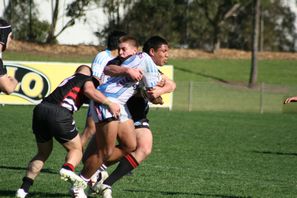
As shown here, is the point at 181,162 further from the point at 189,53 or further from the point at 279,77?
the point at 189,53

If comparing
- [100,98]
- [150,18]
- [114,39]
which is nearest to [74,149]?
[100,98]

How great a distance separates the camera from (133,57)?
26.7ft

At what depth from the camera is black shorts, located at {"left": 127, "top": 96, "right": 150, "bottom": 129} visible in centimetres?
904

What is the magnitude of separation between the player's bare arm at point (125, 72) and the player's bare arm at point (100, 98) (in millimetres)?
277

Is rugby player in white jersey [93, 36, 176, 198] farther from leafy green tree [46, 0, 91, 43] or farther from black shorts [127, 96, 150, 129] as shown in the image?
leafy green tree [46, 0, 91, 43]

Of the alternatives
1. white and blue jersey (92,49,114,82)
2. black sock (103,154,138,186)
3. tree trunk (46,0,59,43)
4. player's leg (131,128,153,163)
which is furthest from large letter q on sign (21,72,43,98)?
tree trunk (46,0,59,43)

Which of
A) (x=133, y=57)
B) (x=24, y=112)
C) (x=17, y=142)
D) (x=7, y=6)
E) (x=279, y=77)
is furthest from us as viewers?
(x=7, y=6)

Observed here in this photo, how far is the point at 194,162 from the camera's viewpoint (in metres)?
13.2

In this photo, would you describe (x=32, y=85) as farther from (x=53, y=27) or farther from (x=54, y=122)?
(x=53, y=27)

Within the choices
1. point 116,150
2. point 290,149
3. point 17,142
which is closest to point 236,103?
point 290,149

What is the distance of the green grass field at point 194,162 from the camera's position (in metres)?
9.62

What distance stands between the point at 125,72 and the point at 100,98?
393mm

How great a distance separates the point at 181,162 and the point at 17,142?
4.07 metres

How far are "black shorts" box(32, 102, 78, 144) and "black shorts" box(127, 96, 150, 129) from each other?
1.08 meters
